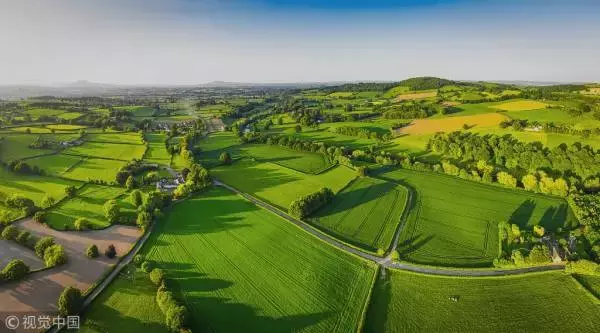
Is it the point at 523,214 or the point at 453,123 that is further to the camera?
the point at 453,123

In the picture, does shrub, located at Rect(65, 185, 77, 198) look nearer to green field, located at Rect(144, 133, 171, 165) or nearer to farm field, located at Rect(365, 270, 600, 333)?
green field, located at Rect(144, 133, 171, 165)

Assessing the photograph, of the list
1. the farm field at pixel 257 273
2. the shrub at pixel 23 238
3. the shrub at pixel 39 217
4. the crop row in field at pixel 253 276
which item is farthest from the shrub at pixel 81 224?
the farm field at pixel 257 273

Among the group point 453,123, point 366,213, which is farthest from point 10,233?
point 453,123

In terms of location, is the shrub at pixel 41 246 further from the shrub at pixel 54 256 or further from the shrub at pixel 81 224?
the shrub at pixel 81 224

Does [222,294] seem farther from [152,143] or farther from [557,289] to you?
[152,143]

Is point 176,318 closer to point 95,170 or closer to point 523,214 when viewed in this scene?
point 523,214

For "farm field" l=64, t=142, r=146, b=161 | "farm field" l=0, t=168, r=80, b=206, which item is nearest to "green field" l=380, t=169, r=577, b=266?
"farm field" l=0, t=168, r=80, b=206
